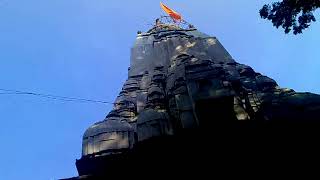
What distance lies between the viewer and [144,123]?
64.4 feet

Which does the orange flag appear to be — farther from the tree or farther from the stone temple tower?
the tree

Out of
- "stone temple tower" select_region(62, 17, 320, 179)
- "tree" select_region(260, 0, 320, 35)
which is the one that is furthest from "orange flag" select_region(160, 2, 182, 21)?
"tree" select_region(260, 0, 320, 35)

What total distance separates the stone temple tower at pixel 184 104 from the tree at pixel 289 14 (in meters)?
3.73

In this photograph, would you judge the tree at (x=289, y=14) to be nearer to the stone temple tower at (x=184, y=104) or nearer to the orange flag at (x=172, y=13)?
the stone temple tower at (x=184, y=104)

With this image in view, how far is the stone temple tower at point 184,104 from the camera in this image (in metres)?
16.8

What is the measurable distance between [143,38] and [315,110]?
2121cm

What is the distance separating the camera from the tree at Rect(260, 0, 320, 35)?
15.9 meters

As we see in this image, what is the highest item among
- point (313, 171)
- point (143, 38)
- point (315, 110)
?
point (143, 38)

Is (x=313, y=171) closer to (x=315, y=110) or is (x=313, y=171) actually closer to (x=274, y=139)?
(x=274, y=139)

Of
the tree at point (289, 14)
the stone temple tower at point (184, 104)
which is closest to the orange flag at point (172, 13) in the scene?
the stone temple tower at point (184, 104)

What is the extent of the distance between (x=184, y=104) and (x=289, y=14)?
7.30 metres

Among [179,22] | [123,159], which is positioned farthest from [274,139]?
[179,22]

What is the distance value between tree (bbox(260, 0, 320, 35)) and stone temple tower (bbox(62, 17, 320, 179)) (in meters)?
3.73

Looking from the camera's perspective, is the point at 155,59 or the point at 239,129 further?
the point at 155,59
